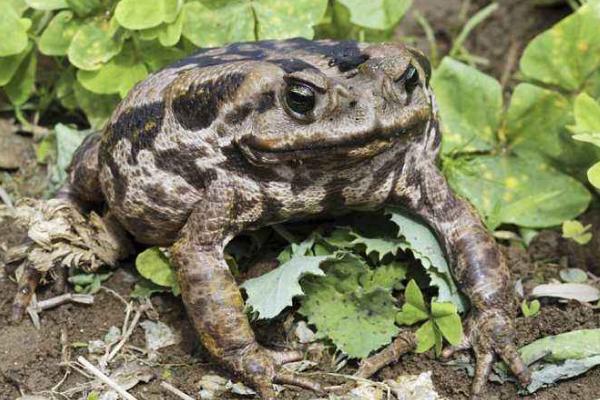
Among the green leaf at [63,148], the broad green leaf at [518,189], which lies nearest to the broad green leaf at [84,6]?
the green leaf at [63,148]

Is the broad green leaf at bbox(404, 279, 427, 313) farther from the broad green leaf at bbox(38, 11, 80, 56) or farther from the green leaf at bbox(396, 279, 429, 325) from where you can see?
the broad green leaf at bbox(38, 11, 80, 56)

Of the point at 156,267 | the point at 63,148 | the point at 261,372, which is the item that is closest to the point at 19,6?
the point at 63,148

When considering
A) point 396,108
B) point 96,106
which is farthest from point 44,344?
point 396,108

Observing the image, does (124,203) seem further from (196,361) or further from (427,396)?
(427,396)

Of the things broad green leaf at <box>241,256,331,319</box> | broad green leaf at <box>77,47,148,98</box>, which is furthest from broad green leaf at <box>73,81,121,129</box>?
broad green leaf at <box>241,256,331,319</box>

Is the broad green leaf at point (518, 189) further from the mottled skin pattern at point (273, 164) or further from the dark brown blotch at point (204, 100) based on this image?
the dark brown blotch at point (204, 100)

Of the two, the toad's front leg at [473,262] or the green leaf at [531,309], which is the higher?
the toad's front leg at [473,262]
